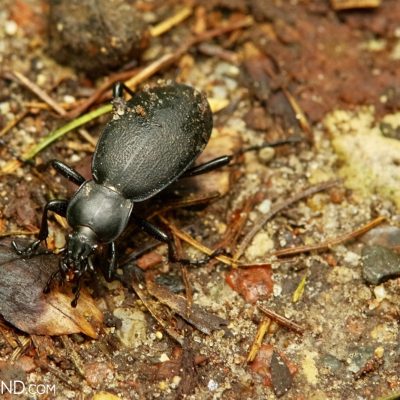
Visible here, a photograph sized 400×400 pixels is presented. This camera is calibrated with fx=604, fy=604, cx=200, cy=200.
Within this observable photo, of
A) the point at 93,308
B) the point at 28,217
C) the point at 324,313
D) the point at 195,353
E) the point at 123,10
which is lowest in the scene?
the point at 324,313

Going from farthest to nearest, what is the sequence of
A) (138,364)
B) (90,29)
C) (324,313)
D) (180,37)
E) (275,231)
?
1. (180,37)
2. (90,29)
3. (275,231)
4. (324,313)
5. (138,364)

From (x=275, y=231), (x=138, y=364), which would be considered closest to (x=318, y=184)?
(x=275, y=231)

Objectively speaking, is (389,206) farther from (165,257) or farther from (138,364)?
(138,364)

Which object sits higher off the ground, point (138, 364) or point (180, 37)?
point (180, 37)

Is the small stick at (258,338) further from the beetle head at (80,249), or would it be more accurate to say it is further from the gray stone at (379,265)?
the beetle head at (80,249)

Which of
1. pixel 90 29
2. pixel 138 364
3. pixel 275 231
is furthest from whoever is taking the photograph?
pixel 90 29
